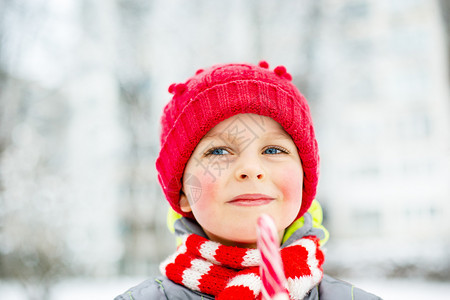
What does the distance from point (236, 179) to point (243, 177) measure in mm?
20

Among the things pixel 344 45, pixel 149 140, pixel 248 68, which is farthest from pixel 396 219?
pixel 248 68

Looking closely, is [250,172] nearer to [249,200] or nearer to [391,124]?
[249,200]

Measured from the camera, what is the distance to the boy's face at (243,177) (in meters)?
1.13

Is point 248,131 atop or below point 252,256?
atop

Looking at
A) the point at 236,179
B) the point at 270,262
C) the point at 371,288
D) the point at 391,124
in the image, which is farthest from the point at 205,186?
the point at 391,124

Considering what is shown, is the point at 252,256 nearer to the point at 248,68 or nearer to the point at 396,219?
the point at 248,68

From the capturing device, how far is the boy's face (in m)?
1.13

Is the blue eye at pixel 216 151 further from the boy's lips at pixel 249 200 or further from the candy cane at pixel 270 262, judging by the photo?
the candy cane at pixel 270 262

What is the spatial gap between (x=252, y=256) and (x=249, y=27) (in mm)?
7327

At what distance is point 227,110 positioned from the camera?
1.19 m

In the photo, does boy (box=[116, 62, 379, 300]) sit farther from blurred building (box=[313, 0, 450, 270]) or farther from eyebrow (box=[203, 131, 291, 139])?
blurred building (box=[313, 0, 450, 270])

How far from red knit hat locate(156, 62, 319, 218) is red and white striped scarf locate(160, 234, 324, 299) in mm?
181

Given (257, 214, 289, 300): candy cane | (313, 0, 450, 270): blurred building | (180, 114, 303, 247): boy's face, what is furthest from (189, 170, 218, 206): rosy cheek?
(313, 0, 450, 270): blurred building

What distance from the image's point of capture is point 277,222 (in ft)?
3.91
